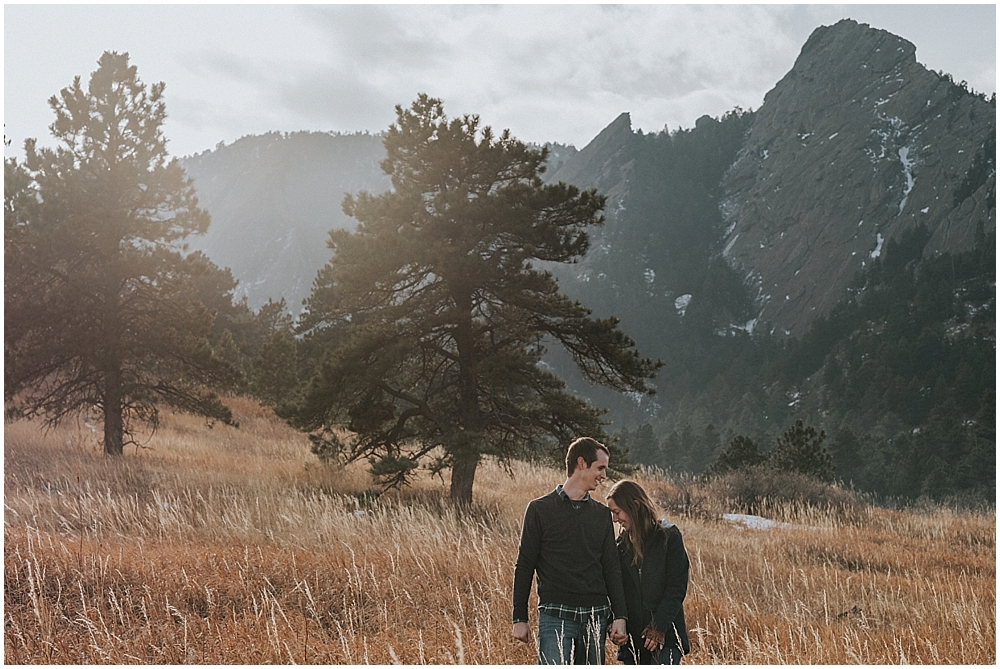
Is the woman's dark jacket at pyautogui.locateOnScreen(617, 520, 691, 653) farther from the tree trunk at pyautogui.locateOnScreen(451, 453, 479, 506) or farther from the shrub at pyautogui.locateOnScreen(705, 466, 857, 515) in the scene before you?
the shrub at pyautogui.locateOnScreen(705, 466, 857, 515)

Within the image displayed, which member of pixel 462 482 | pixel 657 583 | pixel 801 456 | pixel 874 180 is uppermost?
pixel 874 180

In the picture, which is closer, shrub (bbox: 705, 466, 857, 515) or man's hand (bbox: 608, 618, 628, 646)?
man's hand (bbox: 608, 618, 628, 646)

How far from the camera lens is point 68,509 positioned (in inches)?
372

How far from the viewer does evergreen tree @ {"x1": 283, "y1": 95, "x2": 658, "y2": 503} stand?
34.9 ft

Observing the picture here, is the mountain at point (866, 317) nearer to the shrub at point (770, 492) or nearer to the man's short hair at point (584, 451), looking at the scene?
the shrub at point (770, 492)

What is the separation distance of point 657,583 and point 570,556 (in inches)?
21.5

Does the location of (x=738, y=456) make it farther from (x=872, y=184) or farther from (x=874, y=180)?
(x=874, y=180)

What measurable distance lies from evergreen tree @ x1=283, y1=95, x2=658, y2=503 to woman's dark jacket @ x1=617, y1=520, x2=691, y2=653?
20.3 feet

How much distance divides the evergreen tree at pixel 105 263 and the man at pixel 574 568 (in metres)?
11.5

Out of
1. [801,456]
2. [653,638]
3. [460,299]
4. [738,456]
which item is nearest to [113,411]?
[460,299]

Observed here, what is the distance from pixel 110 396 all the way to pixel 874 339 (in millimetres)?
126984

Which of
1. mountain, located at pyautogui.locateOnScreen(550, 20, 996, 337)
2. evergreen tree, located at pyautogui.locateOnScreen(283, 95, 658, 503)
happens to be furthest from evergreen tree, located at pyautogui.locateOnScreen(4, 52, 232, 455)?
mountain, located at pyautogui.locateOnScreen(550, 20, 996, 337)

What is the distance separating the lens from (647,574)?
13.4ft

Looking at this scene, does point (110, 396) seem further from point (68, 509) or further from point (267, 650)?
point (267, 650)
